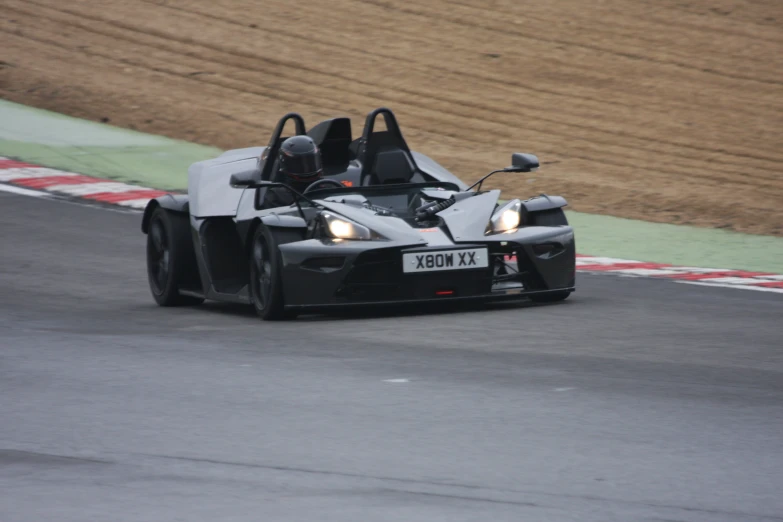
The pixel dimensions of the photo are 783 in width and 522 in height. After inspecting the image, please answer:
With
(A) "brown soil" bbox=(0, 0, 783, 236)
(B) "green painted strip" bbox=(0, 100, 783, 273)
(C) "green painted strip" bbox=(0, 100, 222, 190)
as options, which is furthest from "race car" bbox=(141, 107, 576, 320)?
(C) "green painted strip" bbox=(0, 100, 222, 190)

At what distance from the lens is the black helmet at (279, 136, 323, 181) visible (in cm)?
1027

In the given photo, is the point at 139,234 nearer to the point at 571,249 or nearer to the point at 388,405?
the point at 571,249

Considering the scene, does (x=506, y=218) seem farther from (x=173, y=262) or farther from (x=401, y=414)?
(x=401, y=414)

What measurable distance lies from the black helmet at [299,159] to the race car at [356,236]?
0.14 meters

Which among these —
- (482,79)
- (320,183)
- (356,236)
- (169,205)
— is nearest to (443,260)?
(356,236)

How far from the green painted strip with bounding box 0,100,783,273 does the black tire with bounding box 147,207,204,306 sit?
170 inches

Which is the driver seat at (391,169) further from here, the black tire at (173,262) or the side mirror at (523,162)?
the black tire at (173,262)

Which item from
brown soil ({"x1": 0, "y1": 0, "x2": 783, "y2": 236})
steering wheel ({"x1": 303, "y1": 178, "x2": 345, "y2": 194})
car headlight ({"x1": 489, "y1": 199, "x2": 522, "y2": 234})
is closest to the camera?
car headlight ({"x1": 489, "y1": 199, "x2": 522, "y2": 234})

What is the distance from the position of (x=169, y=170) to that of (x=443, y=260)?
9.52 metres

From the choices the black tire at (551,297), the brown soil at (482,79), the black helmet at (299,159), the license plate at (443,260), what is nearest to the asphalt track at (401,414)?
the black tire at (551,297)

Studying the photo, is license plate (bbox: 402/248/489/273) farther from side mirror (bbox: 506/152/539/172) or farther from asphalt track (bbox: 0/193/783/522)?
side mirror (bbox: 506/152/539/172)

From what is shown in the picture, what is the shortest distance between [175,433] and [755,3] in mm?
22406

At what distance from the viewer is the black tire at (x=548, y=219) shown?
396 inches

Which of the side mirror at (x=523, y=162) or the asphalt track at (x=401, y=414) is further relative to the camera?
the side mirror at (x=523, y=162)
